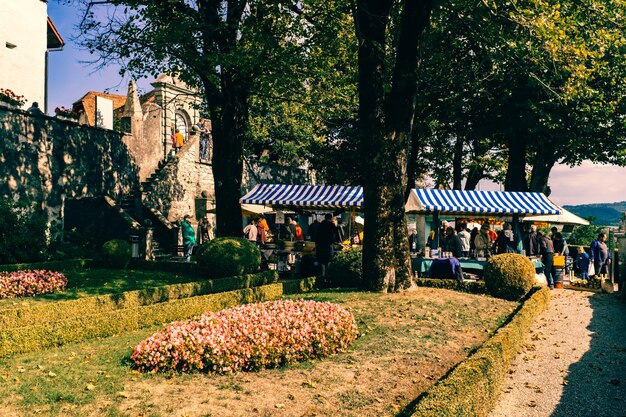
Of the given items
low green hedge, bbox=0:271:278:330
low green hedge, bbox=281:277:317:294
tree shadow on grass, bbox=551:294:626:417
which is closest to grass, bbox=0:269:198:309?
low green hedge, bbox=0:271:278:330

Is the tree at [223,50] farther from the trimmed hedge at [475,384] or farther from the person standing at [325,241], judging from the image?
the trimmed hedge at [475,384]

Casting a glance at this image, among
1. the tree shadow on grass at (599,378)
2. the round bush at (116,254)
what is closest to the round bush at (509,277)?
the tree shadow on grass at (599,378)

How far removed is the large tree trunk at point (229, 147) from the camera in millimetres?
17188

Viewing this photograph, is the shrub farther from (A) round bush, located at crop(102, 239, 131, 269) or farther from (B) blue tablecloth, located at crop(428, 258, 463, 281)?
(A) round bush, located at crop(102, 239, 131, 269)

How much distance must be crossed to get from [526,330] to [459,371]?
15.6 feet

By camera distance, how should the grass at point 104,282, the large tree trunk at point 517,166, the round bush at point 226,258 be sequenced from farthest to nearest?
the large tree trunk at point 517,166 → the round bush at point 226,258 → the grass at point 104,282

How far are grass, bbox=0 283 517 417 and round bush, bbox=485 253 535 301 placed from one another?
474 centimetres

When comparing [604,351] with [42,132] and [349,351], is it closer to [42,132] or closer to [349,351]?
[349,351]

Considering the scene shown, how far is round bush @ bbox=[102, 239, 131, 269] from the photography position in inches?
711

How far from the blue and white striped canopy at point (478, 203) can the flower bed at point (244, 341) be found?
11.1 m

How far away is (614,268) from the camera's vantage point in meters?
19.2

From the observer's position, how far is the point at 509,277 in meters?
14.3

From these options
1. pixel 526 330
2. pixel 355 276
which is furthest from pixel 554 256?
pixel 526 330

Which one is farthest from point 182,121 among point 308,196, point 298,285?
point 298,285
